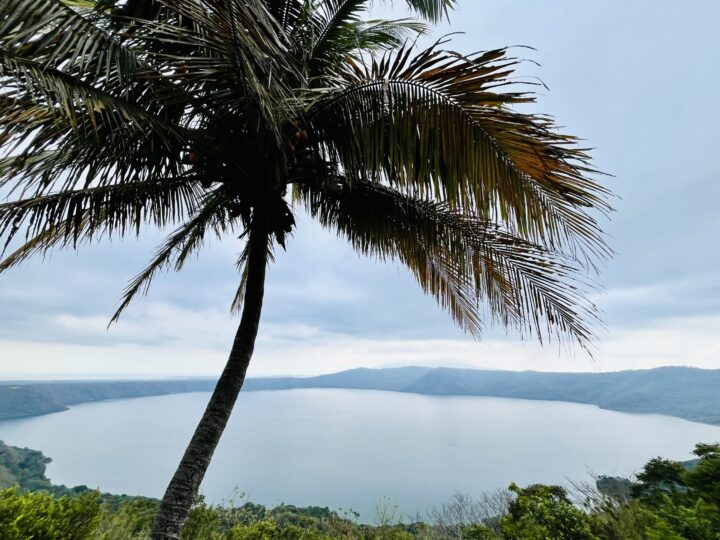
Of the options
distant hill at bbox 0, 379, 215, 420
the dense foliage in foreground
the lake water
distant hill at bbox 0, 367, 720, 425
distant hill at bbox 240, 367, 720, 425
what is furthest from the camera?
distant hill at bbox 240, 367, 720, 425

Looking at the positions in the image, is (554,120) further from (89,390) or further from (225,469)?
(89,390)

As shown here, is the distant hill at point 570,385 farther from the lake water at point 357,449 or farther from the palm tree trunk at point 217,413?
the palm tree trunk at point 217,413

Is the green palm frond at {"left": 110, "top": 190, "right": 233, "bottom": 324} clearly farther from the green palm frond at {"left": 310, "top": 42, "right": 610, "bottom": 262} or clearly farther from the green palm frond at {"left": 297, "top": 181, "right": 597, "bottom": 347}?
the green palm frond at {"left": 310, "top": 42, "right": 610, "bottom": 262}

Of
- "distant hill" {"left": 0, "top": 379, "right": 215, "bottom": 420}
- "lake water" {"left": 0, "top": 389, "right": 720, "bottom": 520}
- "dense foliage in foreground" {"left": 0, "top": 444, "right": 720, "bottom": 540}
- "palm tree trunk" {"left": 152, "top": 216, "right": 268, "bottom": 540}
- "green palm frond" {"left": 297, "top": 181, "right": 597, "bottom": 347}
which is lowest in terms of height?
"lake water" {"left": 0, "top": 389, "right": 720, "bottom": 520}

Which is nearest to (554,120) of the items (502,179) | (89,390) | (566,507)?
(502,179)

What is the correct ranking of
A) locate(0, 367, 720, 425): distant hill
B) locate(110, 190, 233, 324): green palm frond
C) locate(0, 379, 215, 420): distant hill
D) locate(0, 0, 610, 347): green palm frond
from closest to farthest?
locate(0, 0, 610, 347): green palm frond → locate(110, 190, 233, 324): green palm frond → locate(0, 379, 215, 420): distant hill → locate(0, 367, 720, 425): distant hill

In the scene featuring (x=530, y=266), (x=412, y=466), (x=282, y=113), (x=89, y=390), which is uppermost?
(x=282, y=113)

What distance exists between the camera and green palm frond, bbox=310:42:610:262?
90.0 inches

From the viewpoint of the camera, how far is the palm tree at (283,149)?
2.15 m

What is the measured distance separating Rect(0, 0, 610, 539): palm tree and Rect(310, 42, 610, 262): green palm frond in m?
0.01

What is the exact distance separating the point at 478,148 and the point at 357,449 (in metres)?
46.8

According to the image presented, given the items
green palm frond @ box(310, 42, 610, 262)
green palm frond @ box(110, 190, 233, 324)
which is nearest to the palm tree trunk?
green palm frond @ box(110, 190, 233, 324)

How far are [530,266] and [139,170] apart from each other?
157 inches

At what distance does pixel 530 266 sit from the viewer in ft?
11.8
